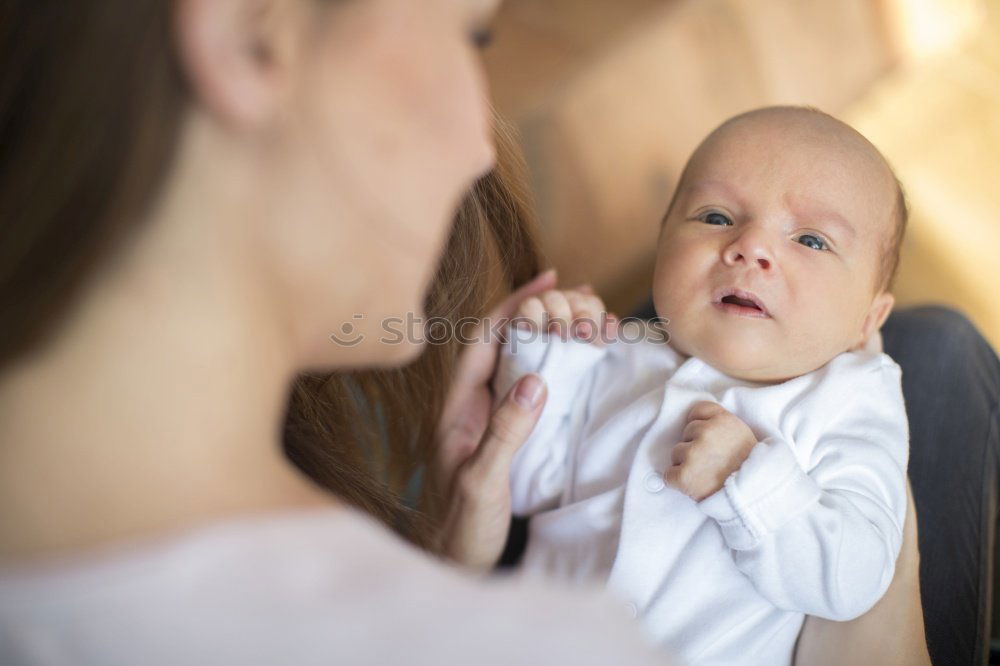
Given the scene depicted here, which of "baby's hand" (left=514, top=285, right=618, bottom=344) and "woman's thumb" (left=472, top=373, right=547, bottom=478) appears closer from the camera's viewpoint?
"woman's thumb" (left=472, top=373, right=547, bottom=478)

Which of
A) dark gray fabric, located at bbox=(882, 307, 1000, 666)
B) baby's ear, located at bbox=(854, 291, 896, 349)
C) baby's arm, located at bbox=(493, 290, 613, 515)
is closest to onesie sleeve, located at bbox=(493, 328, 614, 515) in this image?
baby's arm, located at bbox=(493, 290, 613, 515)

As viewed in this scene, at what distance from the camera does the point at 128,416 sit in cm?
56

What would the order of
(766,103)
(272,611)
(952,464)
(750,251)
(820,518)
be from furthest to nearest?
(766,103) → (952,464) → (750,251) → (820,518) → (272,611)

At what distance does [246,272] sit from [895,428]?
0.83 metres

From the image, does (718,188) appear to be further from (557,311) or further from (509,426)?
(509,426)

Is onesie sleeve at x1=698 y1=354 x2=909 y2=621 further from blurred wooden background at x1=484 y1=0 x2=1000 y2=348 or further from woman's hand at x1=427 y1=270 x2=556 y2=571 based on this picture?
blurred wooden background at x1=484 y1=0 x2=1000 y2=348

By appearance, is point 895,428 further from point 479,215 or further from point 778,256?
point 479,215

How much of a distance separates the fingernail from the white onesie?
9 cm

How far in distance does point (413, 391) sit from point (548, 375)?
188mm

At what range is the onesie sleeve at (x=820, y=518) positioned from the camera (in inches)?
35.8

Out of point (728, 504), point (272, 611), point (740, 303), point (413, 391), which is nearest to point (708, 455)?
point (728, 504)

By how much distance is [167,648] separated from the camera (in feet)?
1.64

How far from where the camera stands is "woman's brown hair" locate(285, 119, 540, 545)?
106 centimetres

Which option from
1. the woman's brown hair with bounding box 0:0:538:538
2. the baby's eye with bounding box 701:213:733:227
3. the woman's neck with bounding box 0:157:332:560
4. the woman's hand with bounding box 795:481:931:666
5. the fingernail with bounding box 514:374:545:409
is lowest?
the woman's hand with bounding box 795:481:931:666
